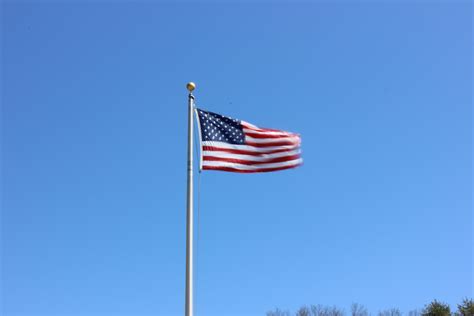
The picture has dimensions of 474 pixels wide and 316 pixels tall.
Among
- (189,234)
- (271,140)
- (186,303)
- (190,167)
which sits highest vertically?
(271,140)

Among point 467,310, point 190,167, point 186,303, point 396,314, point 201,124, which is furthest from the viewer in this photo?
point 396,314

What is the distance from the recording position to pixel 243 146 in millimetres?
16531

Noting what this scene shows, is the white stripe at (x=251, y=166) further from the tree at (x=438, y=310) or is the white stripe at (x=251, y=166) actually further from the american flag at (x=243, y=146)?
the tree at (x=438, y=310)

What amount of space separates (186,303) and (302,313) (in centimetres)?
6712

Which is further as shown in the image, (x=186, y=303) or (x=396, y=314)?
(x=396, y=314)

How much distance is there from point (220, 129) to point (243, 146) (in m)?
0.77

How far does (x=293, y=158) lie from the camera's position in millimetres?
17047

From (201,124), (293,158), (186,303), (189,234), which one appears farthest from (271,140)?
(186,303)

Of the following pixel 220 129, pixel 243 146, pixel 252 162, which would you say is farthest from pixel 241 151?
pixel 220 129

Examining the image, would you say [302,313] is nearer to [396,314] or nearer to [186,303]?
[396,314]

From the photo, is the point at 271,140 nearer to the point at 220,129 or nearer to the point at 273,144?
the point at 273,144

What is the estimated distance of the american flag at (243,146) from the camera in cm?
1609

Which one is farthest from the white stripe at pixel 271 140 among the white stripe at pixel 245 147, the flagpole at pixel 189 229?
the flagpole at pixel 189 229

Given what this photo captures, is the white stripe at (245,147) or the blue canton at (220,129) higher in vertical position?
the blue canton at (220,129)
